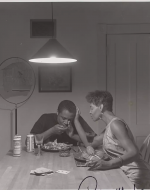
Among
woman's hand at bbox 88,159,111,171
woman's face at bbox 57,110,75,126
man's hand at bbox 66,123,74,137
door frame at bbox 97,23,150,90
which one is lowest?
woman's hand at bbox 88,159,111,171

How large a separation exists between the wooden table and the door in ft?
4.91

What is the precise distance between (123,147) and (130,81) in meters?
1.69

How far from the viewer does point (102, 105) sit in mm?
1931

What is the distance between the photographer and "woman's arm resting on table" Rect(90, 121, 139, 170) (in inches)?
60.1

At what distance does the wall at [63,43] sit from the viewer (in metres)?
3.13

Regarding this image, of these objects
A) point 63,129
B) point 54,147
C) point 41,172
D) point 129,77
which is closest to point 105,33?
point 129,77

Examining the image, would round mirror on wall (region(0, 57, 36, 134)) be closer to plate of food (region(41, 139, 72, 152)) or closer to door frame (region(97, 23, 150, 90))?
door frame (region(97, 23, 150, 90))

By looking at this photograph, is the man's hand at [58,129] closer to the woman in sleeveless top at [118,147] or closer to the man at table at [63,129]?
the man at table at [63,129]

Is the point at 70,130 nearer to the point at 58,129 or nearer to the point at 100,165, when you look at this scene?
the point at 58,129

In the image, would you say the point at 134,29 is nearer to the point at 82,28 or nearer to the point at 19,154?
the point at 82,28

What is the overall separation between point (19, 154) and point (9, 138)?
1.30 m

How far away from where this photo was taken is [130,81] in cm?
321

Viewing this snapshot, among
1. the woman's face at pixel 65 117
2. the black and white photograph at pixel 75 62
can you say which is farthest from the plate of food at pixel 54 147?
the black and white photograph at pixel 75 62

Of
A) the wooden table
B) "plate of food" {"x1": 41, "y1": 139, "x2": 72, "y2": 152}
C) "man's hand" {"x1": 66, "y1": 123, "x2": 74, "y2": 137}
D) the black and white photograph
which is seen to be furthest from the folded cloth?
the black and white photograph
